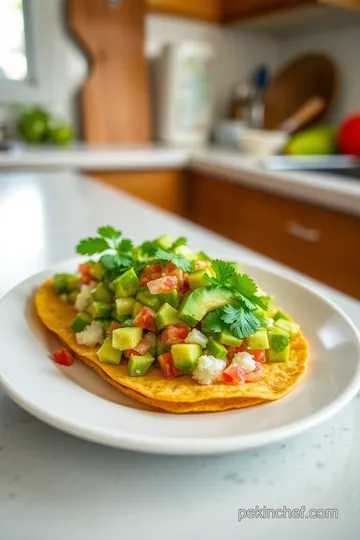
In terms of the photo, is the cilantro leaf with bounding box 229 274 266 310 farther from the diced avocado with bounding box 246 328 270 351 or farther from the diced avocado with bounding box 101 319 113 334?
the diced avocado with bounding box 101 319 113 334

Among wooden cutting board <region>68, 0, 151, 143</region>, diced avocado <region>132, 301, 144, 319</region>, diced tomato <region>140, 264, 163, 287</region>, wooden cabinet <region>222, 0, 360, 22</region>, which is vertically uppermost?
wooden cabinet <region>222, 0, 360, 22</region>

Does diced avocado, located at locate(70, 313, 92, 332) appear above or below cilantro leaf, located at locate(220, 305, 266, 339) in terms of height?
below

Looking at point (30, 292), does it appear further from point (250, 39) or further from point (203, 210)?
point (250, 39)

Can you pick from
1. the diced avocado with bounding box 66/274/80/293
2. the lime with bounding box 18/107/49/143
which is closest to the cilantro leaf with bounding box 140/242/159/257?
the diced avocado with bounding box 66/274/80/293

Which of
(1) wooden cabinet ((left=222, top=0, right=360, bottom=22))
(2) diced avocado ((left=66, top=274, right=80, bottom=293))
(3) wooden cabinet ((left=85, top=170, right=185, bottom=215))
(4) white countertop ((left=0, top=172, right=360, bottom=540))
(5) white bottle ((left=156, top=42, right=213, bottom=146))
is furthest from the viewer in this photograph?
(5) white bottle ((left=156, top=42, right=213, bottom=146))

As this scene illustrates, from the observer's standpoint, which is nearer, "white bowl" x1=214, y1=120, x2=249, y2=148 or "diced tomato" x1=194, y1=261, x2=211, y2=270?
"diced tomato" x1=194, y1=261, x2=211, y2=270

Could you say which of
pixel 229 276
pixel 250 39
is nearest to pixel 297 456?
pixel 229 276

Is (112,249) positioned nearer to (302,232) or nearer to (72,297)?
(72,297)

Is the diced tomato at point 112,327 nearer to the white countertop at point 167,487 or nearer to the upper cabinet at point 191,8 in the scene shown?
the white countertop at point 167,487
